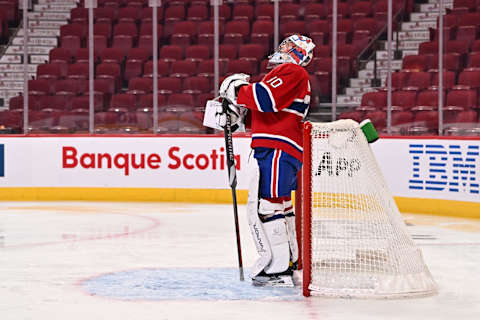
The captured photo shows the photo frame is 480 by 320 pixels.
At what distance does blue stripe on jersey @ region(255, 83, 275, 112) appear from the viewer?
4379 mm

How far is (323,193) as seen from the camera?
4840mm

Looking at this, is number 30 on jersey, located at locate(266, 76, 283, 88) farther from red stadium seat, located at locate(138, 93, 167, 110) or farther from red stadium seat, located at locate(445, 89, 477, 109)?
red stadium seat, located at locate(138, 93, 167, 110)

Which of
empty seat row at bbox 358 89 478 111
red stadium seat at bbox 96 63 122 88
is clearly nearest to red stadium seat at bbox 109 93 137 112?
red stadium seat at bbox 96 63 122 88

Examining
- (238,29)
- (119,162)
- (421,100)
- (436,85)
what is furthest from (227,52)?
(436,85)

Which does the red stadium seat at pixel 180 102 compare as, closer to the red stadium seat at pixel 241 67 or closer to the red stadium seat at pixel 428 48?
the red stadium seat at pixel 241 67

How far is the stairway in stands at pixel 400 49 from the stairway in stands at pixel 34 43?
10.3 feet

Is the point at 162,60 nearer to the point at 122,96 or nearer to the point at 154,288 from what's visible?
the point at 122,96

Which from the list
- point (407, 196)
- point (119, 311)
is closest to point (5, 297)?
point (119, 311)

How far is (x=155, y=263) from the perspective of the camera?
17.5 feet

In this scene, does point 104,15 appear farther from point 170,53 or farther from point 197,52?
point 197,52

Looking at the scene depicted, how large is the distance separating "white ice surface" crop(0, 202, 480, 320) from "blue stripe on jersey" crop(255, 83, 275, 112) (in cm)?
86

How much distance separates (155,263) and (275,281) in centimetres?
106

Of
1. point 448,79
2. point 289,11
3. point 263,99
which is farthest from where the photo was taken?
point 289,11

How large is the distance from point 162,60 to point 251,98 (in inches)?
218
